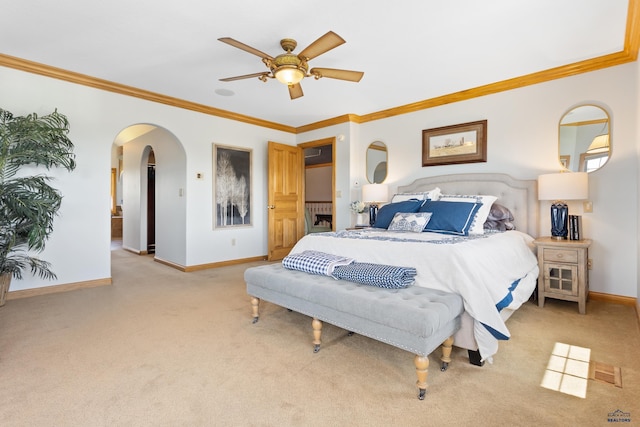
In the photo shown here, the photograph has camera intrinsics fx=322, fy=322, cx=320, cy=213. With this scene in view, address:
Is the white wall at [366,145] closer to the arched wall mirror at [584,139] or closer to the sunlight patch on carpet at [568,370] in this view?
the arched wall mirror at [584,139]

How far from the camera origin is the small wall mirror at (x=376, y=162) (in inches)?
205

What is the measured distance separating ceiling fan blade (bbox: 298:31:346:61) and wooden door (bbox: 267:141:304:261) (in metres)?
3.01

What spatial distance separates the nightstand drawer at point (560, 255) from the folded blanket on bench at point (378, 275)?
172 cm

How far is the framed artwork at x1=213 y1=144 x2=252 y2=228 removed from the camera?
5.21 m

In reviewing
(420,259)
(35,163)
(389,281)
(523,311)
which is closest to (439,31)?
(420,259)

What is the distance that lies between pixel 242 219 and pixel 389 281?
3.94 metres

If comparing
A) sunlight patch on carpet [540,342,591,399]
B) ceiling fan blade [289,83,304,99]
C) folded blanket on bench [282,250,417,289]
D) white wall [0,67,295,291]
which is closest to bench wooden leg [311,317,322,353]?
folded blanket on bench [282,250,417,289]

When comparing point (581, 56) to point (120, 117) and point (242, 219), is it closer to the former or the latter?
point (242, 219)

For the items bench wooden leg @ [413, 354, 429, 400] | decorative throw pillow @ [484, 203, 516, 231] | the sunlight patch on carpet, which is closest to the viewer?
bench wooden leg @ [413, 354, 429, 400]

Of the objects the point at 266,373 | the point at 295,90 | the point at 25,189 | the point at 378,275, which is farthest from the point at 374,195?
the point at 25,189

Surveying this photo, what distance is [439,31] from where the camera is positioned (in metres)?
2.80

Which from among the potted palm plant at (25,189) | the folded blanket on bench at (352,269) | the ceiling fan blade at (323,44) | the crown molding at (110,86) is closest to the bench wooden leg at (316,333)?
the folded blanket on bench at (352,269)

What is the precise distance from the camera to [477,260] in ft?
7.27

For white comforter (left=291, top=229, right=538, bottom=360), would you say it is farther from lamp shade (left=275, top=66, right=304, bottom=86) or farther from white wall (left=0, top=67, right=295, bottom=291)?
white wall (left=0, top=67, right=295, bottom=291)
